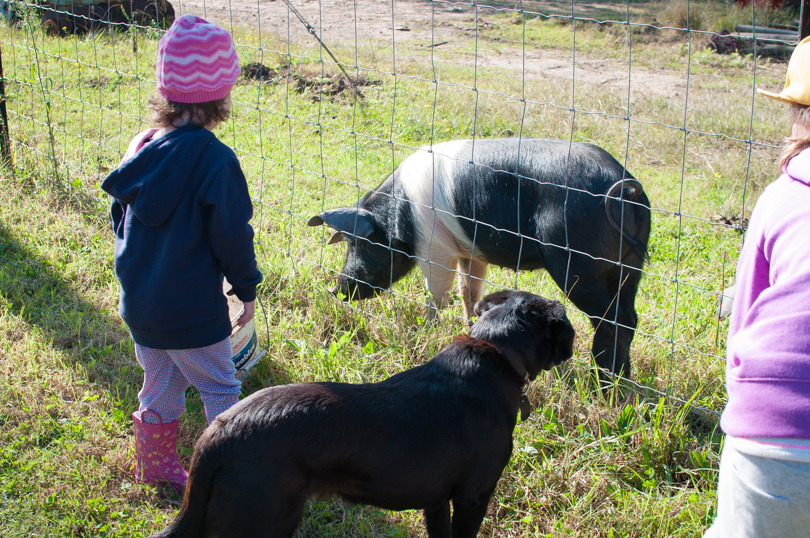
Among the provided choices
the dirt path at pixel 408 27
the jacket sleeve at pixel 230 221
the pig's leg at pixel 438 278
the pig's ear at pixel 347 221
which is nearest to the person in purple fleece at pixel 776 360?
the jacket sleeve at pixel 230 221

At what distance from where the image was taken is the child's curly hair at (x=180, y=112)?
227 centimetres

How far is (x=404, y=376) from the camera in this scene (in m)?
2.27

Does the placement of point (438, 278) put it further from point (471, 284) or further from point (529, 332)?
point (529, 332)

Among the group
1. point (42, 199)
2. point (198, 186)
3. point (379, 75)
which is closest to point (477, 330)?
point (198, 186)

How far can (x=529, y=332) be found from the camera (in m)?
2.28

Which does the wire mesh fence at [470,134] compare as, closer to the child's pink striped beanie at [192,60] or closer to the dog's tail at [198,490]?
the child's pink striped beanie at [192,60]

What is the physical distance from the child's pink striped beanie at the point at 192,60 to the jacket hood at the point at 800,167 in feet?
5.65

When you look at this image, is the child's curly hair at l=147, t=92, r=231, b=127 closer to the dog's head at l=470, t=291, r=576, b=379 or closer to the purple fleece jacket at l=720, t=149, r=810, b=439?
the dog's head at l=470, t=291, r=576, b=379

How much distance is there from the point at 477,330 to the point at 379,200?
2.11m

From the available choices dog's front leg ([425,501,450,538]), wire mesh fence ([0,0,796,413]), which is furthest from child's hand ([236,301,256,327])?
wire mesh fence ([0,0,796,413])

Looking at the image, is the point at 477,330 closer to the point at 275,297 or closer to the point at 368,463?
the point at 368,463

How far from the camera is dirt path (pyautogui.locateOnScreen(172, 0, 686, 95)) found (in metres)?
10.4

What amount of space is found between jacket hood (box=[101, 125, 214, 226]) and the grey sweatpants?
179 centimetres

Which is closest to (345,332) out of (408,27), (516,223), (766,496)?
(516,223)
